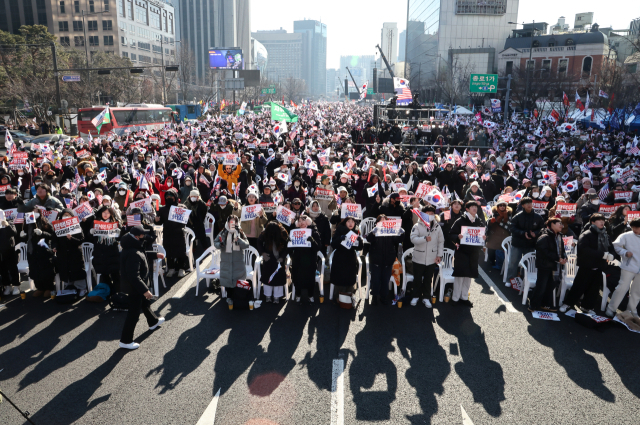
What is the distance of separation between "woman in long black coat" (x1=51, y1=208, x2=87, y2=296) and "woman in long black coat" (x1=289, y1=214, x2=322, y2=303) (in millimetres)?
3624

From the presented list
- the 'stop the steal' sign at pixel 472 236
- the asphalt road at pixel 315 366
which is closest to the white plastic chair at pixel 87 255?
the asphalt road at pixel 315 366

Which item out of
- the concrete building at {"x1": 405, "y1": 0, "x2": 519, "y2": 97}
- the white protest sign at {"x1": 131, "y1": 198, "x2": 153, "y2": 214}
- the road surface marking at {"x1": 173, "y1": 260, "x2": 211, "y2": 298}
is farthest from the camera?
the concrete building at {"x1": 405, "y1": 0, "x2": 519, "y2": 97}

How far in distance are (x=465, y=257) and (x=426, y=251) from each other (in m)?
0.68

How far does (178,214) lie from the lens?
28.2 feet

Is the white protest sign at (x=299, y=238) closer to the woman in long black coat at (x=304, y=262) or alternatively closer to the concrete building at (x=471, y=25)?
the woman in long black coat at (x=304, y=262)

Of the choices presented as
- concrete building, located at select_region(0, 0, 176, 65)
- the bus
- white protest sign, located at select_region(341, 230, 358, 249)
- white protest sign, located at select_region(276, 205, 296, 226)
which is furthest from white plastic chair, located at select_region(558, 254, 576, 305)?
concrete building, located at select_region(0, 0, 176, 65)

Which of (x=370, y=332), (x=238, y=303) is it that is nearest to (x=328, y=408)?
(x=370, y=332)

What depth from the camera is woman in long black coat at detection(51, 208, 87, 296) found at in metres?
7.75

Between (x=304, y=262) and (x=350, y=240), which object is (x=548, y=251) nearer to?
(x=350, y=240)

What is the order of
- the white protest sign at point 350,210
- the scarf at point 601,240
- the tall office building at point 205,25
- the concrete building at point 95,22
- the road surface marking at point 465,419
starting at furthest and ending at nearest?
the tall office building at point 205,25 → the concrete building at point 95,22 → the white protest sign at point 350,210 → the scarf at point 601,240 → the road surface marking at point 465,419

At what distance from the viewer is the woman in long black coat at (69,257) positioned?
7750 mm

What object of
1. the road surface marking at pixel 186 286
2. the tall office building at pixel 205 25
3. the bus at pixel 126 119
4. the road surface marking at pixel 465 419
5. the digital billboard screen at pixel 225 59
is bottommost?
the road surface marking at pixel 186 286

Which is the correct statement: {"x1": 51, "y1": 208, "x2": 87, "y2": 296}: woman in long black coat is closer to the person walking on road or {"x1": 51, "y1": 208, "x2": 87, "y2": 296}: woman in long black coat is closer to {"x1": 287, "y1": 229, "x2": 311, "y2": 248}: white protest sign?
the person walking on road

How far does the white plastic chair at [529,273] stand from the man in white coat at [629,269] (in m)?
1.16
